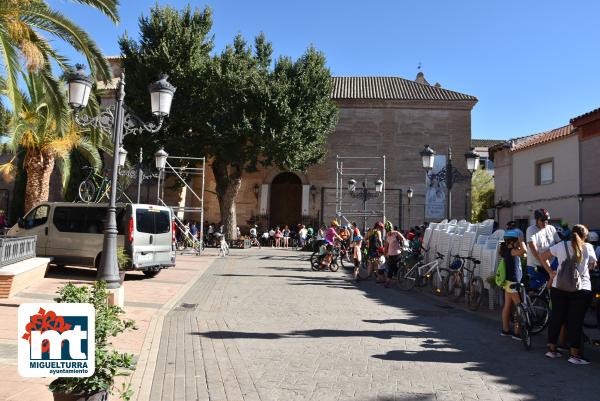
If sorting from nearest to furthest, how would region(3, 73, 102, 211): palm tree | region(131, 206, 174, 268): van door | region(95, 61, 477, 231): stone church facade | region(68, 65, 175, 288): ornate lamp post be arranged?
1. region(68, 65, 175, 288): ornate lamp post
2. region(131, 206, 174, 268): van door
3. region(3, 73, 102, 211): palm tree
4. region(95, 61, 477, 231): stone church facade

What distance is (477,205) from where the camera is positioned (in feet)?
136

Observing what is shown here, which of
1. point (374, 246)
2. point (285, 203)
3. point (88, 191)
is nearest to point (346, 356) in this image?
point (374, 246)

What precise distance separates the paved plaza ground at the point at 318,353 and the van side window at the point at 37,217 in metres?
3.15

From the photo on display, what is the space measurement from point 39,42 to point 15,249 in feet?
14.1

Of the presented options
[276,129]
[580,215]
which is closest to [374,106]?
[276,129]

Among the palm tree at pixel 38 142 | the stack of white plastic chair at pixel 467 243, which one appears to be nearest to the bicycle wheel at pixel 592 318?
the stack of white plastic chair at pixel 467 243

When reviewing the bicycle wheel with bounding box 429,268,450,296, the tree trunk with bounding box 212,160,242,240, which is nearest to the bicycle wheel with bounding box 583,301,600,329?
the bicycle wheel with bounding box 429,268,450,296

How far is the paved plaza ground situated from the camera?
4.93 m

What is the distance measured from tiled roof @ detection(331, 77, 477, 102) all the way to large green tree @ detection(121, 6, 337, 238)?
25.1 feet

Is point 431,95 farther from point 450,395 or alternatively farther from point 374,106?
point 450,395

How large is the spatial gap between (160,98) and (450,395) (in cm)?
754

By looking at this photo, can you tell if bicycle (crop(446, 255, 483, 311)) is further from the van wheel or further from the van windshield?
the van wheel

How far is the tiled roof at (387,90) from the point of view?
1490 inches

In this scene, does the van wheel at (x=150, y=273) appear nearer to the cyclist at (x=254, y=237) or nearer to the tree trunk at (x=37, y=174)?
the tree trunk at (x=37, y=174)
